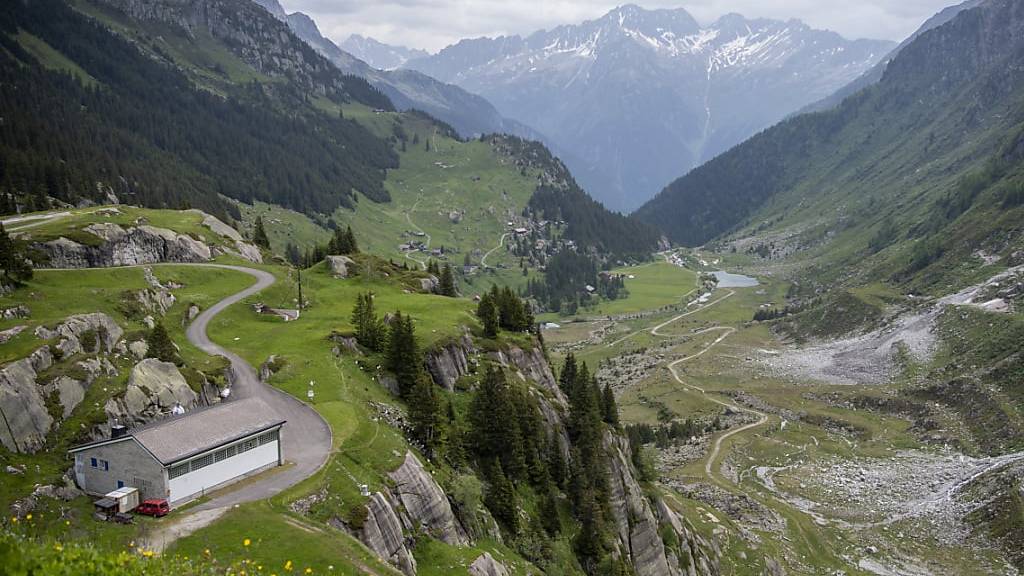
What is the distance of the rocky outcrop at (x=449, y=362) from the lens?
2520 inches

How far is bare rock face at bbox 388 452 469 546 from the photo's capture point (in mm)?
41531

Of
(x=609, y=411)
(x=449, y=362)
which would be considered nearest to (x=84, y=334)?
(x=449, y=362)

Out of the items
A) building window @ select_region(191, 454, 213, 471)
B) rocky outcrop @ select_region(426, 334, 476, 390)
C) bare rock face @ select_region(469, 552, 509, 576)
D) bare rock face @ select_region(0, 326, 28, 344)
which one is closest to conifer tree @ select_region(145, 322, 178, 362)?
bare rock face @ select_region(0, 326, 28, 344)

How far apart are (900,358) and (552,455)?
321 ft

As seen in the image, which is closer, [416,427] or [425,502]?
[425,502]

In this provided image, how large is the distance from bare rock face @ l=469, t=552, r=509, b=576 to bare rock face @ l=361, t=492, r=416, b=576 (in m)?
3.70

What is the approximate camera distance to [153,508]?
3362 centimetres

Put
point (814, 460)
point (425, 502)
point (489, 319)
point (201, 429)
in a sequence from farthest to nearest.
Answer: point (814, 460), point (489, 319), point (425, 502), point (201, 429)

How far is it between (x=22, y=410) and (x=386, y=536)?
20.7m

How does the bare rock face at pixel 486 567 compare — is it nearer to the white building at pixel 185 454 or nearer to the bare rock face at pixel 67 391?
the white building at pixel 185 454

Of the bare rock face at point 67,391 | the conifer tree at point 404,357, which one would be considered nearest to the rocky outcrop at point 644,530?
the conifer tree at point 404,357

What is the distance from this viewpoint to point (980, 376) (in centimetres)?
10875

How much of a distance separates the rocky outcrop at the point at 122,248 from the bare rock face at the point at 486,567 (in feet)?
192

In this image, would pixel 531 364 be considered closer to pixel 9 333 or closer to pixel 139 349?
pixel 139 349
